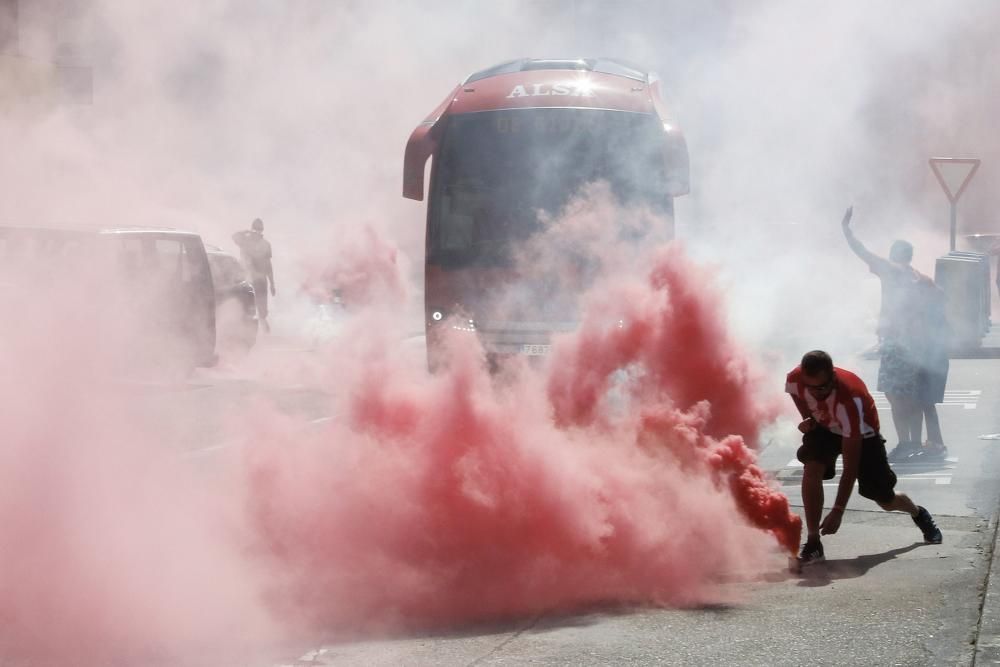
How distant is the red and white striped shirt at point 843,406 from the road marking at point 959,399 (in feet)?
19.5

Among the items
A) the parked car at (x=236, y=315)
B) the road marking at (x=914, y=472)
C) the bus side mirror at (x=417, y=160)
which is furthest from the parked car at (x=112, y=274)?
the parked car at (x=236, y=315)

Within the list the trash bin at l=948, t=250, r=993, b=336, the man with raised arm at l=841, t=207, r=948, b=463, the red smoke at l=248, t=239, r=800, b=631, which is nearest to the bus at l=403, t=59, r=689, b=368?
the man with raised arm at l=841, t=207, r=948, b=463

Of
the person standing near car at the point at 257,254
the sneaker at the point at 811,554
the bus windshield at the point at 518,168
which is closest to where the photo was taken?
the sneaker at the point at 811,554

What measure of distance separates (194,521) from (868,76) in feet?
15.4

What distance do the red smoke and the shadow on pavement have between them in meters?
0.18

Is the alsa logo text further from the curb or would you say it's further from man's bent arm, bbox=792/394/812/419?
the curb

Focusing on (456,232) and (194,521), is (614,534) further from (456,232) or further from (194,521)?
(456,232)

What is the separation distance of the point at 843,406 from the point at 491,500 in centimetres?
170

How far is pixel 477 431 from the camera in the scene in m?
5.70

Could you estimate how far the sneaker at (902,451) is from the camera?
8.99 meters

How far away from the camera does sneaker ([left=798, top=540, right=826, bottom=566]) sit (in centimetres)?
602

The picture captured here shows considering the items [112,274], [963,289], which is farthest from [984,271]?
[112,274]

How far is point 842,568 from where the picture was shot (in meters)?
5.99

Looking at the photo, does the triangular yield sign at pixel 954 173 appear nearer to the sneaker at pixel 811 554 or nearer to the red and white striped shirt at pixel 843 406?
the red and white striped shirt at pixel 843 406
